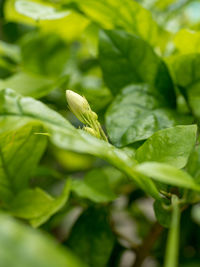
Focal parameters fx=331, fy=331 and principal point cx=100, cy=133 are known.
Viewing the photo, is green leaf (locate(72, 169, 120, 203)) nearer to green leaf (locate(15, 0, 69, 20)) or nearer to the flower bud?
the flower bud

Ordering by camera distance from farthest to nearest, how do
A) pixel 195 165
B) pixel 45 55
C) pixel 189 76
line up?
pixel 45 55, pixel 189 76, pixel 195 165

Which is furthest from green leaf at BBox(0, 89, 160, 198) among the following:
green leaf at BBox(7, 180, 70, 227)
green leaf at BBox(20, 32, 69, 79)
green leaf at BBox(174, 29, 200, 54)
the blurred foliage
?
green leaf at BBox(20, 32, 69, 79)

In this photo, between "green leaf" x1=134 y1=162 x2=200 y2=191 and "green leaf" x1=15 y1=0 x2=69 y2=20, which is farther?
"green leaf" x1=15 y1=0 x2=69 y2=20

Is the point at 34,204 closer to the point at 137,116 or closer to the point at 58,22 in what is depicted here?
the point at 137,116

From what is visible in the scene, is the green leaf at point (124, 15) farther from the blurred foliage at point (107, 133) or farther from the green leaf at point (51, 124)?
the green leaf at point (51, 124)

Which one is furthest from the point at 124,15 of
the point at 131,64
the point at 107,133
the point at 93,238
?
the point at 93,238

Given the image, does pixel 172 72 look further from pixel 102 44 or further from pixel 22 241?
pixel 22 241
